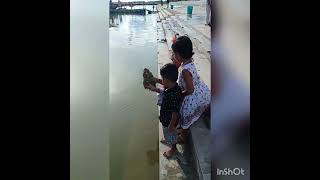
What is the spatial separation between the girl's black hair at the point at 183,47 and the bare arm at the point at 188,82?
0.07 metres

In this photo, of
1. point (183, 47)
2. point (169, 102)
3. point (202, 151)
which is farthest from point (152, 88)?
point (202, 151)

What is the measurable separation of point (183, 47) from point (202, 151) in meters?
0.44

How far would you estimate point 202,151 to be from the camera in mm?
1683

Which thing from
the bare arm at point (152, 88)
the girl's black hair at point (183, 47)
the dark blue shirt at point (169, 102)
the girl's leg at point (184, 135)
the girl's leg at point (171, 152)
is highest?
the girl's black hair at point (183, 47)

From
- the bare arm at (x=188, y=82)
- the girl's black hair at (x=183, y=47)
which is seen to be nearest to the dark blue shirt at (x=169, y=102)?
the bare arm at (x=188, y=82)

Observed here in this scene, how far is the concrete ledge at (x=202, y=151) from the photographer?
168cm

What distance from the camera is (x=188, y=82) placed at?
67.4 inches

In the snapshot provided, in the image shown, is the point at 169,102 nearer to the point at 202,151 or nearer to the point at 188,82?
the point at 188,82

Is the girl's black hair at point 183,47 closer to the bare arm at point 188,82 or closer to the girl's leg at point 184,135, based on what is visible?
the bare arm at point 188,82

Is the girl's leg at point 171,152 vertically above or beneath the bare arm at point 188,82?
beneath

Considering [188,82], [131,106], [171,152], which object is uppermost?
[188,82]

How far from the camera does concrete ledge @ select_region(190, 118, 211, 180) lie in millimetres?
1678

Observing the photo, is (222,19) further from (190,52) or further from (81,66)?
(81,66)

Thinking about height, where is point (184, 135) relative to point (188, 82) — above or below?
below
